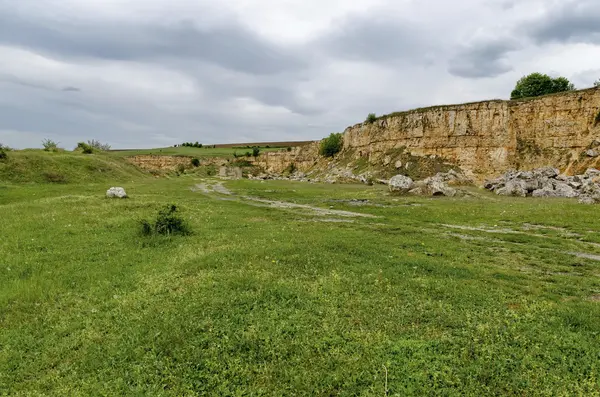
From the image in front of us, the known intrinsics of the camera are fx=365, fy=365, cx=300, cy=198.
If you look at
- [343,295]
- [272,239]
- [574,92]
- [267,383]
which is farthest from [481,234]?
[574,92]

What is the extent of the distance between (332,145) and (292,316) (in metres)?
105

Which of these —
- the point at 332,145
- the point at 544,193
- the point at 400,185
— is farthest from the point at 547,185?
the point at 332,145

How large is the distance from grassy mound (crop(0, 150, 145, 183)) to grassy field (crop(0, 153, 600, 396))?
36.6 meters

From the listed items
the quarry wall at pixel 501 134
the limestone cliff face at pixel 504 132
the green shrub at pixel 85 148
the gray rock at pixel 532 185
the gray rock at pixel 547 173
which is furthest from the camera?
the green shrub at pixel 85 148

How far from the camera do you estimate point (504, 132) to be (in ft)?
219

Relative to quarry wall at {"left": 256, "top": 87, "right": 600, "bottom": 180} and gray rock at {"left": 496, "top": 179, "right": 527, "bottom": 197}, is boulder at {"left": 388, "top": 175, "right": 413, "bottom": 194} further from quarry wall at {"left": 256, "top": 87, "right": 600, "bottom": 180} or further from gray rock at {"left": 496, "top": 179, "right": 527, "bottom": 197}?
quarry wall at {"left": 256, "top": 87, "right": 600, "bottom": 180}

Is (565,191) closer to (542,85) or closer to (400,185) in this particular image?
(400,185)

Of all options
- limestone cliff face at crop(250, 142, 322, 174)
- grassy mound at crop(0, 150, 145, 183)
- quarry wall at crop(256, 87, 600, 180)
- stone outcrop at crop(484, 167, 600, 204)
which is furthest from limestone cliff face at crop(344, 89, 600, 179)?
grassy mound at crop(0, 150, 145, 183)

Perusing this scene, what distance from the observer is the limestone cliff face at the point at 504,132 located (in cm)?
5906

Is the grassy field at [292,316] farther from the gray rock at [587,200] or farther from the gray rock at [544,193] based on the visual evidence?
the gray rock at [544,193]

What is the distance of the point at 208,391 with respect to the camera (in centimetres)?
648

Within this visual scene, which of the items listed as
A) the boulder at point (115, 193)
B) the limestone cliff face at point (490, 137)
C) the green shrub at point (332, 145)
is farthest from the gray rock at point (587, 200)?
the green shrub at point (332, 145)

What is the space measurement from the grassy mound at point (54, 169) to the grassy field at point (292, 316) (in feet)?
120

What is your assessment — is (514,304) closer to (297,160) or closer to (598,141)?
(598,141)
